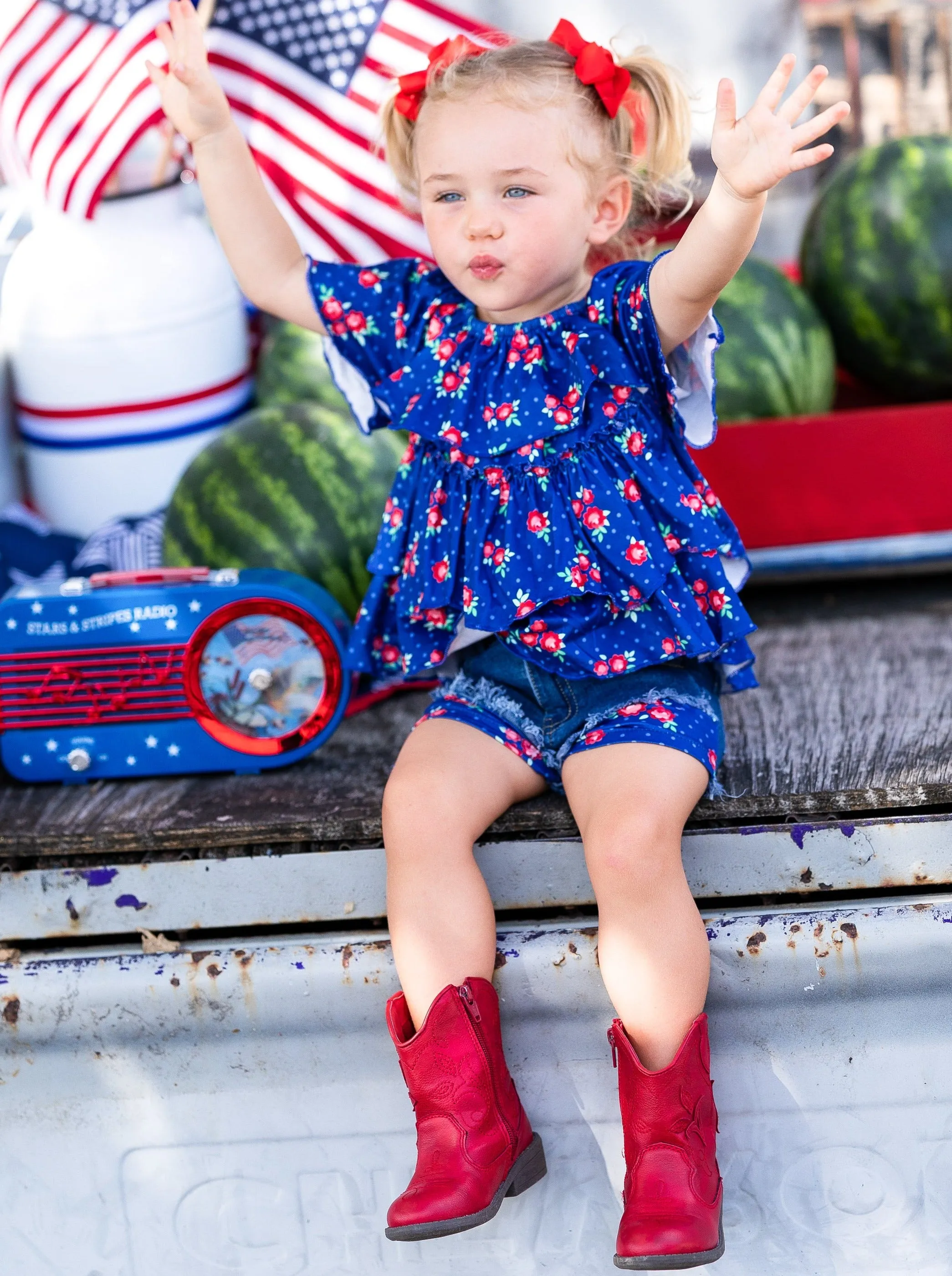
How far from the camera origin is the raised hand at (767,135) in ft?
4.52

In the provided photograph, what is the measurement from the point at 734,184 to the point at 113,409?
1564 millimetres

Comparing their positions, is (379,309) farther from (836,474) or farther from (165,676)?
(836,474)

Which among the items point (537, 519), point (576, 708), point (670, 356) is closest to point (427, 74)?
point (670, 356)

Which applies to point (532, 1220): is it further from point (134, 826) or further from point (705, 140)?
point (705, 140)

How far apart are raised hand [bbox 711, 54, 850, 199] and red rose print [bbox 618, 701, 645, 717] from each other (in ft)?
2.05

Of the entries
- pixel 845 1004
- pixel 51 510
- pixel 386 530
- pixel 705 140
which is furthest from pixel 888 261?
pixel 51 510

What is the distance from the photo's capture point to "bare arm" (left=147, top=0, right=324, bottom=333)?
1725 millimetres

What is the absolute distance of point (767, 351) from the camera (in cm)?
245

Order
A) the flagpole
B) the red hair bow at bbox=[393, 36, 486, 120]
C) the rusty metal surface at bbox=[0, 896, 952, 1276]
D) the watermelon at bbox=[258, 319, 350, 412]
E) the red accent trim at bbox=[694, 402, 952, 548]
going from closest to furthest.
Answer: the rusty metal surface at bbox=[0, 896, 952, 1276]
the red hair bow at bbox=[393, 36, 486, 120]
the red accent trim at bbox=[694, 402, 952, 548]
the flagpole
the watermelon at bbox=[258, 319, 350, 412]

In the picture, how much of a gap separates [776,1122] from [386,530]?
3.01ft

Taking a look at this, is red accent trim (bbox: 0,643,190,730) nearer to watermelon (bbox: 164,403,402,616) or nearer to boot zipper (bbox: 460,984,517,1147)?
watermelon (bbox: 164,403,402,616)

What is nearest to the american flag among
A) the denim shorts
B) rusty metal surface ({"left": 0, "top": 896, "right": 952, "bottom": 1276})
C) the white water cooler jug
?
the white water cooler jug

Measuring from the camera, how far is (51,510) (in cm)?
277

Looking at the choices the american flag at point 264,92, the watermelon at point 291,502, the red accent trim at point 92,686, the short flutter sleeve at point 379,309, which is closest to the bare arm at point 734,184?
the short flutter sleeve at point 379,309
